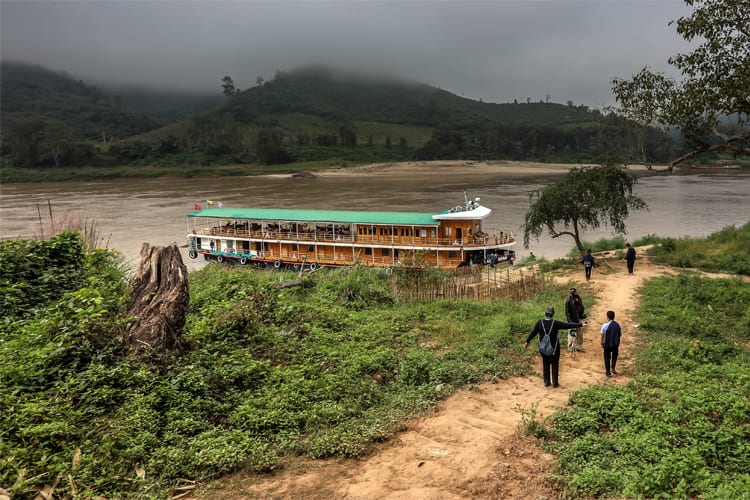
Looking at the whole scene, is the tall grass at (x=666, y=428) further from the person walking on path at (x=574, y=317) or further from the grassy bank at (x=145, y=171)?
the grassy bank at (x=145, y=171)

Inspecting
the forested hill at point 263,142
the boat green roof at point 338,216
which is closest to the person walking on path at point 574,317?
the boat green roof at point 338,216

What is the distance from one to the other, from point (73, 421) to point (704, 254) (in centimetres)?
2195

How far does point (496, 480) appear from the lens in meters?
5.55

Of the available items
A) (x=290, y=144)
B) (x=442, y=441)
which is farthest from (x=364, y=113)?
(x=442, y=441)

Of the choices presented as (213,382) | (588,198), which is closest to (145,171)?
(588,198)

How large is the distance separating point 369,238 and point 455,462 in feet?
68.6

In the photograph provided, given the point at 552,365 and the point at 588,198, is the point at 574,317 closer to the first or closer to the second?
the point at 552,365

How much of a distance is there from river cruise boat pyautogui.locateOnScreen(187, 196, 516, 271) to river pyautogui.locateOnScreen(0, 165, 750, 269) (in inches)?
190

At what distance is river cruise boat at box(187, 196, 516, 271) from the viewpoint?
25.3 m

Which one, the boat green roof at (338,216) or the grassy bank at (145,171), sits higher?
the grassy bank at (145,171)

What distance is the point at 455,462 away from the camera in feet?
19.6

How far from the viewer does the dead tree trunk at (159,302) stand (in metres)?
8.00

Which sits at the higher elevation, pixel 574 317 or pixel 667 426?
pixel 574 317

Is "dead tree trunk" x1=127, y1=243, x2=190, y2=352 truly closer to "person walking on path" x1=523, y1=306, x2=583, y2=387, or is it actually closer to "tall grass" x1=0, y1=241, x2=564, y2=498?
"tall grass" x1=0, y1=241, x2=564, y2=498
